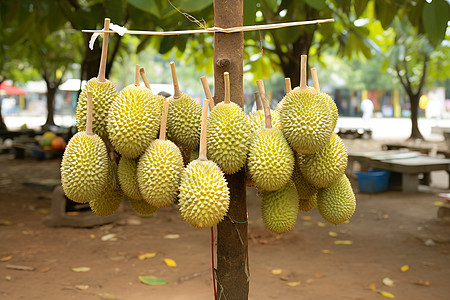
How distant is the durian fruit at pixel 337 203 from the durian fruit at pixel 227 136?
12.3 inches

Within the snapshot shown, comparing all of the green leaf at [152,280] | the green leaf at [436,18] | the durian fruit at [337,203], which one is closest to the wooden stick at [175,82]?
the durian fruit at [337,203]

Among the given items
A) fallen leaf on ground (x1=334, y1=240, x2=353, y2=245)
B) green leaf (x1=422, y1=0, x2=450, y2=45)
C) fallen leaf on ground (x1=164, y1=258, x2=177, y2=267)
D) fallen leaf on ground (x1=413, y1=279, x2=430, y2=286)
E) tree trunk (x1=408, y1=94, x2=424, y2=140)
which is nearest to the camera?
green leaf (x1=422, y1=0, x2=450, y2=45)

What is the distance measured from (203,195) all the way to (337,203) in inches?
18.2

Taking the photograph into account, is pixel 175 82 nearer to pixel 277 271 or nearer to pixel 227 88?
pixel 227 88

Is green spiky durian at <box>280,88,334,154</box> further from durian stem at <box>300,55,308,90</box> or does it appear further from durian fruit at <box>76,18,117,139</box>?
durian fruit at <box>76,18,117,139</box>

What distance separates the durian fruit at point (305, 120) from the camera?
4.08ft

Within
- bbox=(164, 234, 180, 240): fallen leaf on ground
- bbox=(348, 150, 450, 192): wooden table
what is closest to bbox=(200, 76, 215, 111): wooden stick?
bbox=(164, 234, 180, 240): fallen leaf on ground

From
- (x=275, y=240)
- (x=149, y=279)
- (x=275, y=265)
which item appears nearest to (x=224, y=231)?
(x=149, y=279)

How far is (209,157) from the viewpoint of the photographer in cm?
126

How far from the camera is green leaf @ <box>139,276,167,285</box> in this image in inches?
140

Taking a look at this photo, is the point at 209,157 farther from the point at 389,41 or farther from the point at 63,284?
the point at 389,41

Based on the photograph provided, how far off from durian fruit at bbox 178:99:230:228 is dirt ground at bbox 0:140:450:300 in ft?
7.65

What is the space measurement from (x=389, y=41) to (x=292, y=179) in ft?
44.8

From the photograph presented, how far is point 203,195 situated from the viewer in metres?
1.15
